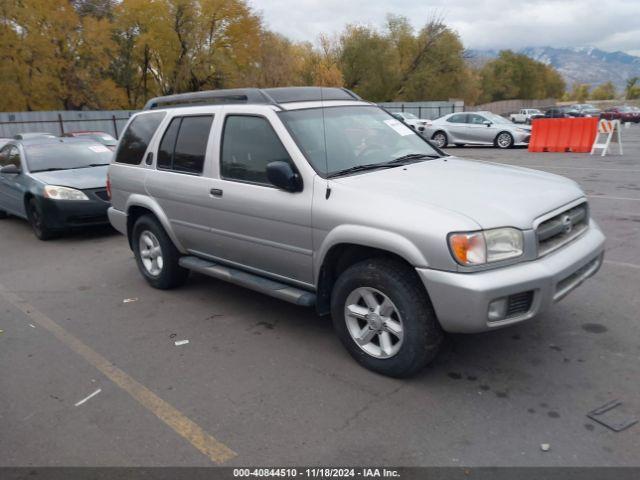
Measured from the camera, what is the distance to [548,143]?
18.0 m

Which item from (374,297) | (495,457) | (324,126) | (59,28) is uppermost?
(59,28)

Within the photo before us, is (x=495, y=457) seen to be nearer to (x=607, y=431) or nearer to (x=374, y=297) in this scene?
(x=607, y=431)

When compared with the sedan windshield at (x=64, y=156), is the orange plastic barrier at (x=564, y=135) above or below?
below

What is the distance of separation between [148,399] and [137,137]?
123 inches

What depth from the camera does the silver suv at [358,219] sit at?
10.5 feet

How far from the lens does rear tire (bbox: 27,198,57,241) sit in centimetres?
807

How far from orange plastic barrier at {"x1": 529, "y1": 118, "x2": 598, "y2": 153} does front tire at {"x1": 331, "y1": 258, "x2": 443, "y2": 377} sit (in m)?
15.9

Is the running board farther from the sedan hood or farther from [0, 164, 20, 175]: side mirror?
[0, 164, 20, 175]: side mirror

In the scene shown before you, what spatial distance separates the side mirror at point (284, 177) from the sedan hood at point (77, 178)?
17.2 ft

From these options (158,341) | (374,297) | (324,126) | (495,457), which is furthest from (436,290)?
(158,341)

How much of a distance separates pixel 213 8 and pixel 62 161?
111 feet

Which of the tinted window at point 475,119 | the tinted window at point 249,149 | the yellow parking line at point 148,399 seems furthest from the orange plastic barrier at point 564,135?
the yellow parking line at point 148,399

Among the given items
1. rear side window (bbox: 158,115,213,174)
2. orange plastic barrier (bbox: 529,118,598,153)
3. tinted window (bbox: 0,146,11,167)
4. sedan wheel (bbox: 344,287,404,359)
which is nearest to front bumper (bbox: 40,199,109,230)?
tinted window (bbox: 0,146,11,167)

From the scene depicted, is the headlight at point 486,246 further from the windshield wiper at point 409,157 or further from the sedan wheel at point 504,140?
the sedan wheel at point 504,140
